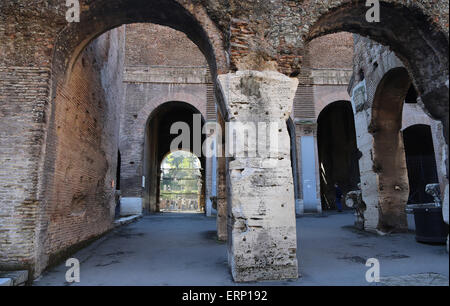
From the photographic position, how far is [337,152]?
16109 mm

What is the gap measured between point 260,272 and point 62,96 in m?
3.68

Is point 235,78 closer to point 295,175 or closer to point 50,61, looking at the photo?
point 50,61

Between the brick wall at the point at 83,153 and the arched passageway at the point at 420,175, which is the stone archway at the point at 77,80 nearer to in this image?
the brick wall at the point at 83,153

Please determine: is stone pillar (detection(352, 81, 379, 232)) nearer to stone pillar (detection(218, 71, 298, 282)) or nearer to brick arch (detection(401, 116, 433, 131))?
stone pillar (detection(218, 71, 298, 282))

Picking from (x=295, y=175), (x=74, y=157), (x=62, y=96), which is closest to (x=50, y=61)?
(x=62, y=96)

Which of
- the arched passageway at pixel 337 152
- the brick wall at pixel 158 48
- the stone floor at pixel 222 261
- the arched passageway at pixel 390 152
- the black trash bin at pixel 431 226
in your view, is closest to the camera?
the stone floor at pixel 222 261

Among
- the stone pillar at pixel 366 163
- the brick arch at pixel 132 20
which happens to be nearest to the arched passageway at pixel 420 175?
the stone pillar at pixel 366 163

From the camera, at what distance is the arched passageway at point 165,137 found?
13.8m

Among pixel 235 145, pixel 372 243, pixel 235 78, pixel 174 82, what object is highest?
pixel 174 82

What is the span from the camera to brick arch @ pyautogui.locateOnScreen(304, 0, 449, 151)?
3818 millimetres

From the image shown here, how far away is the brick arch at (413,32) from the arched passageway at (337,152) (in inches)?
452

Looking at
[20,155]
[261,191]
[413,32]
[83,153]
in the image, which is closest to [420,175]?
[413,32]

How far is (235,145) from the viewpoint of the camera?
345cm

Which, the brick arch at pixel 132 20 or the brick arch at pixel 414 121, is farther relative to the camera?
the brick arch at pixel 414 121
